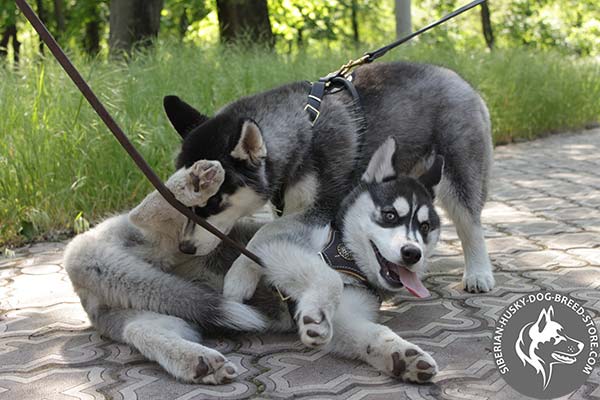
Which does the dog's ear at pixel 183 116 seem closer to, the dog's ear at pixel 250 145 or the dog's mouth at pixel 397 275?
the dog's ear at pixel 250 145

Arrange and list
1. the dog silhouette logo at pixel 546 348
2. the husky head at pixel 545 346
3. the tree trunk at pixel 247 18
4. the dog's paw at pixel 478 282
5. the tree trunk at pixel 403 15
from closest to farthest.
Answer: the dog silhouette logo at pixel 546 348 < the husky head at pixel 545 346 < the dog's paw at pixel 478 282 < the tree trunk at pixel 403 15 < the tree trunk at pixel 247 18

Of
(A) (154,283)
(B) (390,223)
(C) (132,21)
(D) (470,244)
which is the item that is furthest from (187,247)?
(C) (132,21)

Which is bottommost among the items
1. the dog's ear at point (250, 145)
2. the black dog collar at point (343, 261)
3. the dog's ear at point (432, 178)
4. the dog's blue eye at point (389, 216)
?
the black dog collar at point (343, 261)

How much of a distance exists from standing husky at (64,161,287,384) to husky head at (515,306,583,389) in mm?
1075

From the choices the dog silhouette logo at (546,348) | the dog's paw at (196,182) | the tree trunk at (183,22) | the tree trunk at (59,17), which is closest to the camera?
the dog silhouette logo at (546,348)

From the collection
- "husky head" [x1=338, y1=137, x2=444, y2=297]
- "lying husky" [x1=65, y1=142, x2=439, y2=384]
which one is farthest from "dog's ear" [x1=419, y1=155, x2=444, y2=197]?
"lying husky" [x1=65, y1=142, x2=439, y2=384]

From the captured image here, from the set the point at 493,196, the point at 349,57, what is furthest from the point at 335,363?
the point at 349,57

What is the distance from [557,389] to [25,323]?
7.88ft

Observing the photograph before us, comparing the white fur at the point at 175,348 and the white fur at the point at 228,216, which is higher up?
the white fur at the point at 228,216

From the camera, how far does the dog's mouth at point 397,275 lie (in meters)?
3.04

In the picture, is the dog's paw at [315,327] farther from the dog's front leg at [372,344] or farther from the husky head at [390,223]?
the husky head at [390,223]

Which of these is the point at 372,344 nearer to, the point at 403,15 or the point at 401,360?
the point at 401,360

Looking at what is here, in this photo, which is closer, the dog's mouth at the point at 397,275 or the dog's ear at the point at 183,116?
the dog's mouth at the point at 397,275

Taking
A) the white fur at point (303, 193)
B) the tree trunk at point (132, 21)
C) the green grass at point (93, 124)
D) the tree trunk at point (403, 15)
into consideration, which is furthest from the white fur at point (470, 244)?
the tree trunk at point (403, 15)
